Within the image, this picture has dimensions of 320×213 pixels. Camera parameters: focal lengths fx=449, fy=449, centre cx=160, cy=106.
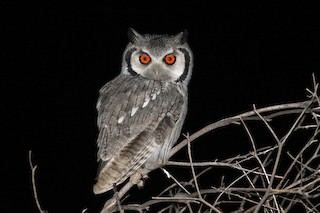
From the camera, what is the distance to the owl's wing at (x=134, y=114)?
97.0 inches

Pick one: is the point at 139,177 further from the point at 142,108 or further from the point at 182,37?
the point at 182,37

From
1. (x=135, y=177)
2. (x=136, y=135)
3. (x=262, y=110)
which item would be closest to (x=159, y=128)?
(x=136, y=135)

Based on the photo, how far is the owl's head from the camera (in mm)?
2641

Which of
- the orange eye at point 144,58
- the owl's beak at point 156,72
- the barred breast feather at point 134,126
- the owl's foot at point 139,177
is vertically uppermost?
the orange eye at point 144,58

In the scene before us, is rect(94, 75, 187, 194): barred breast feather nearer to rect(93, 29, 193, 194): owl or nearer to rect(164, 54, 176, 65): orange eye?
rect(93, 29, 193, 194): owl

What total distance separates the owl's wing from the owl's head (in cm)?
7

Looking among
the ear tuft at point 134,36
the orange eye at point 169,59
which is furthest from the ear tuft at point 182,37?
the ear tuft at point 134,36

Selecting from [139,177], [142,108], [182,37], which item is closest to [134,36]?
[182,37]

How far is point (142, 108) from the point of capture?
8.29 ft

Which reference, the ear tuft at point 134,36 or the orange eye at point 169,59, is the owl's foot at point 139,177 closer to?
the orange eye at point 169,59

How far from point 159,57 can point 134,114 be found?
386 mm

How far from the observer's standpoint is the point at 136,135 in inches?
98.1

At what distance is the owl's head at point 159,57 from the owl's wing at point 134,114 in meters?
0.07

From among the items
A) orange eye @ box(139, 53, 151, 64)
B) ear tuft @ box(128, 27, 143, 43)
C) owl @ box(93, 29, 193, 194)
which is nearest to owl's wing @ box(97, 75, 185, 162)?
owl @ box(93, 29, 193, 194)
